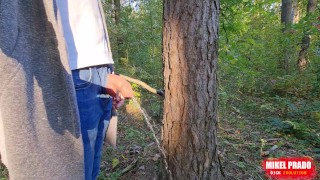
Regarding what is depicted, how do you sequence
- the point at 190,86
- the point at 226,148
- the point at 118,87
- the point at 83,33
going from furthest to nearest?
the point at 226,148 < the point at 190,86 < the point at 118,87 < the point at 83,33

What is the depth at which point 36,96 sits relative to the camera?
2.51 feet

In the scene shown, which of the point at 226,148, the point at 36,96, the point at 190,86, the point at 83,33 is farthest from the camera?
the point at 226,148

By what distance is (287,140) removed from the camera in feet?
12.0

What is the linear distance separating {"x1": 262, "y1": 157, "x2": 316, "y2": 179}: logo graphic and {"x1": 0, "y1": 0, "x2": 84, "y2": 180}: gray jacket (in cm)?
238

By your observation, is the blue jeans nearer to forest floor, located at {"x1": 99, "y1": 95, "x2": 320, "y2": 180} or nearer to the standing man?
the standing man

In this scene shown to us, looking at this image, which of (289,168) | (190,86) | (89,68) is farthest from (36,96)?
(289,168)

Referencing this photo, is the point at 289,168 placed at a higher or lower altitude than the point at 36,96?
lower

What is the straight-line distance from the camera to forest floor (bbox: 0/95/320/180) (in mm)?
2592

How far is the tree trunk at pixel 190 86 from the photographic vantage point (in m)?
1.77

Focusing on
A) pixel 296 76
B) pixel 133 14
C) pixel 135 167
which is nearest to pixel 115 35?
pixel 133 14

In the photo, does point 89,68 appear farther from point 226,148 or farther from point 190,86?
point 226,148

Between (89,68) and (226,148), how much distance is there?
8.15ft

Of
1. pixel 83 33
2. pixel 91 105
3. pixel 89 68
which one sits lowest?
Answer: pixel 91 105

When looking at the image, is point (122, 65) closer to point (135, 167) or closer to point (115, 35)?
point (115, 35)
